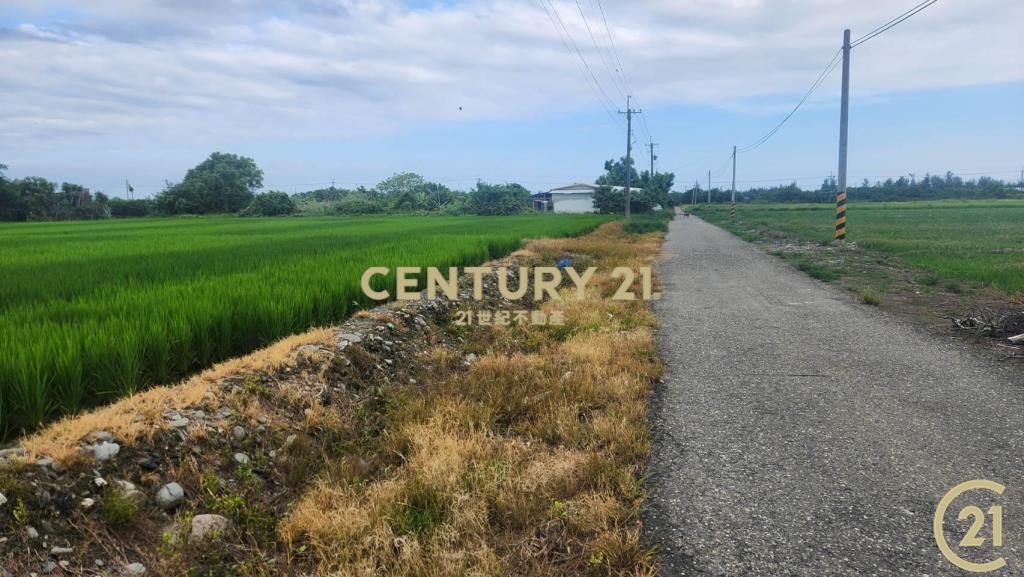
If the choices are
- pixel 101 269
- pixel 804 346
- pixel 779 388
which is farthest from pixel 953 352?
pixel 101 269

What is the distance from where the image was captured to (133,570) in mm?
2297

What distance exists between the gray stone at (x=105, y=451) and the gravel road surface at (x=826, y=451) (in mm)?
2642

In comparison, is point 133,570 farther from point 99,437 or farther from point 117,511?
point 99,437

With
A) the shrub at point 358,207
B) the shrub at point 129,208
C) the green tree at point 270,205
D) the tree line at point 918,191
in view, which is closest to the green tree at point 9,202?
the shrub at point 129,208

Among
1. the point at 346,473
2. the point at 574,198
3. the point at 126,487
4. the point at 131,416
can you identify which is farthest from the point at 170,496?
the point at 574,198

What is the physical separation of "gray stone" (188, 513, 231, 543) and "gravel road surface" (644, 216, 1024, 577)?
203cm

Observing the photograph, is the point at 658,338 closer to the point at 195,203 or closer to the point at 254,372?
the point at 254,372

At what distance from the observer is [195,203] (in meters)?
52.3

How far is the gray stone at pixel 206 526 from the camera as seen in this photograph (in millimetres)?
2541

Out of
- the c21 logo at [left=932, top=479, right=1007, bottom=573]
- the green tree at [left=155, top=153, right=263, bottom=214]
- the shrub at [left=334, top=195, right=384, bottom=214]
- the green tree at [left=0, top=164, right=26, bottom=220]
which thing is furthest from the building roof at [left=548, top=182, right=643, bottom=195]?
the c21 logo at [left=932, top=479, right=1007, bottom=573]

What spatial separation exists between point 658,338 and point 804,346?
1512mm

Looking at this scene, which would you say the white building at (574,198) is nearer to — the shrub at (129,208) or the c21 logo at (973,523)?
the shrub at (129,208)

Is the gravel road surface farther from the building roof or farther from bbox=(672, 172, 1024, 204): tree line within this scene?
bbox=(672, 172, 1024, 204): tree line

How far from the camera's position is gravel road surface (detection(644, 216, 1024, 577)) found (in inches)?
96.6
